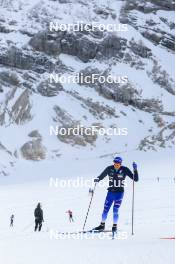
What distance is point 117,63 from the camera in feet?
381

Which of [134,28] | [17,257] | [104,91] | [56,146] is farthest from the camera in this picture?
[134,28]

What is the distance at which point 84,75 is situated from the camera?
111 metres

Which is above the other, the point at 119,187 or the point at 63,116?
the point at 119,187

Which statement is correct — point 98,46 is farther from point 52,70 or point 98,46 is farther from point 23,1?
point 23,1

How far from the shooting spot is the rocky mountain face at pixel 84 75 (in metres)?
94.9

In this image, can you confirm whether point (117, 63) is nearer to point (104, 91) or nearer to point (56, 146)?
point (104, 91)

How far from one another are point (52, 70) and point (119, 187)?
10175 centimetres

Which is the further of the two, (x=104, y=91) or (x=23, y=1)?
(x=23, y=1)

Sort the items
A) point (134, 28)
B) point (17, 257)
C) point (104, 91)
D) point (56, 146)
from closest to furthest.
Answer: point (17, 257)
point (56, 146)
point (104, 91)
point (134, 28)

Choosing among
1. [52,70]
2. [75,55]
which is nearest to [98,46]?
[75,55]

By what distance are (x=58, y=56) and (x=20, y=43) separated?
881cm

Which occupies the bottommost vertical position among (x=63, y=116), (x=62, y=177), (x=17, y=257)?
(x=62, y=177)

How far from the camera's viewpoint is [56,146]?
93000 mm

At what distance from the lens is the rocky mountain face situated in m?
94.9
